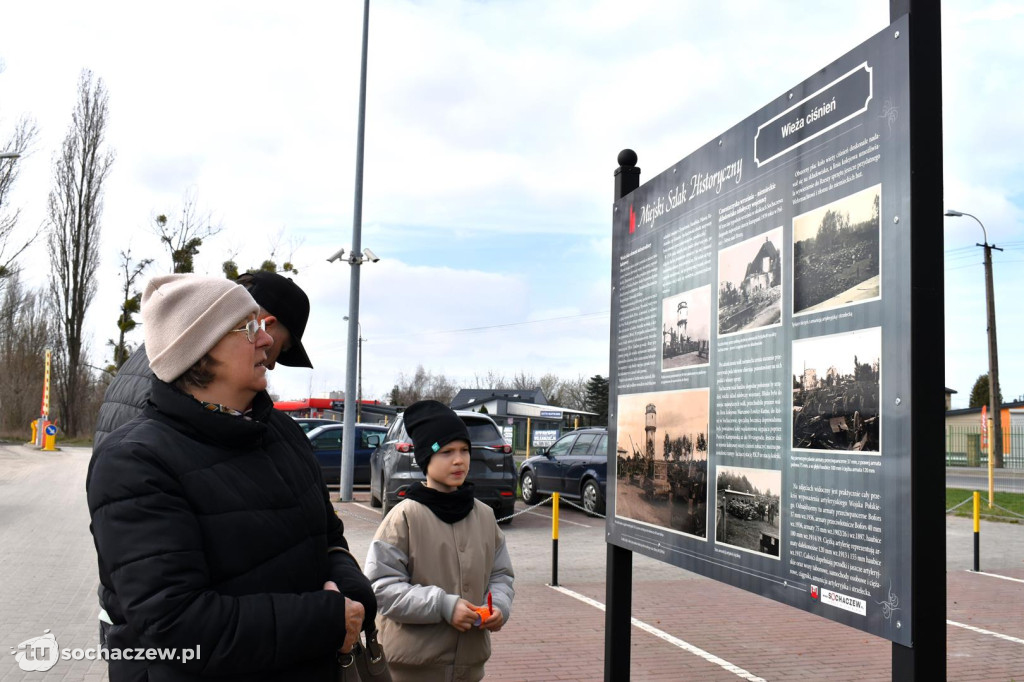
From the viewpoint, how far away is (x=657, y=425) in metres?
4.34

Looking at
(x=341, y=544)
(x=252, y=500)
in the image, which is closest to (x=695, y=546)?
(x=341, y=544)

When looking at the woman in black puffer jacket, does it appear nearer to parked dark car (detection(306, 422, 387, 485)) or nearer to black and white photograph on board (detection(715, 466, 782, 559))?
black and white photograph on board (detection(715, 466, 782, 559))

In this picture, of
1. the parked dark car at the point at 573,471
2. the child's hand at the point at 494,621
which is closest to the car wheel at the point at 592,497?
the parked dark car at the point at 573,471

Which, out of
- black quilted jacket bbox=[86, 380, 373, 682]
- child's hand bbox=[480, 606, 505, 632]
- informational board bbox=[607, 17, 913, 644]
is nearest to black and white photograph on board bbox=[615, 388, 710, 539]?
informational board bbox=[607, 17, 913, 644]

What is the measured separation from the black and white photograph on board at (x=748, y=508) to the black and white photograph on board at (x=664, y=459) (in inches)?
5.8

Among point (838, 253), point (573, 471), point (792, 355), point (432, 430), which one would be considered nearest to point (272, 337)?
point (432, 430)

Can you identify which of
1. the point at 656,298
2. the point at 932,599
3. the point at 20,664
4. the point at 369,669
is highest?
the point at 656,298

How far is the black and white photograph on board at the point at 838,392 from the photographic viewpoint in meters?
2.80

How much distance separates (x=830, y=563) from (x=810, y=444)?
41 cm

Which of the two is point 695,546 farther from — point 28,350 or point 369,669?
point 28,350

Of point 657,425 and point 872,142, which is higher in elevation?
point 872,142

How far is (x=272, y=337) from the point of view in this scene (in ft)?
9.82

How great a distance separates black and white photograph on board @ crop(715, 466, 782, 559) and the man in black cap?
1.77 meters

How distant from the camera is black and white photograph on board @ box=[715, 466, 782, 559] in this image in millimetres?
3301
